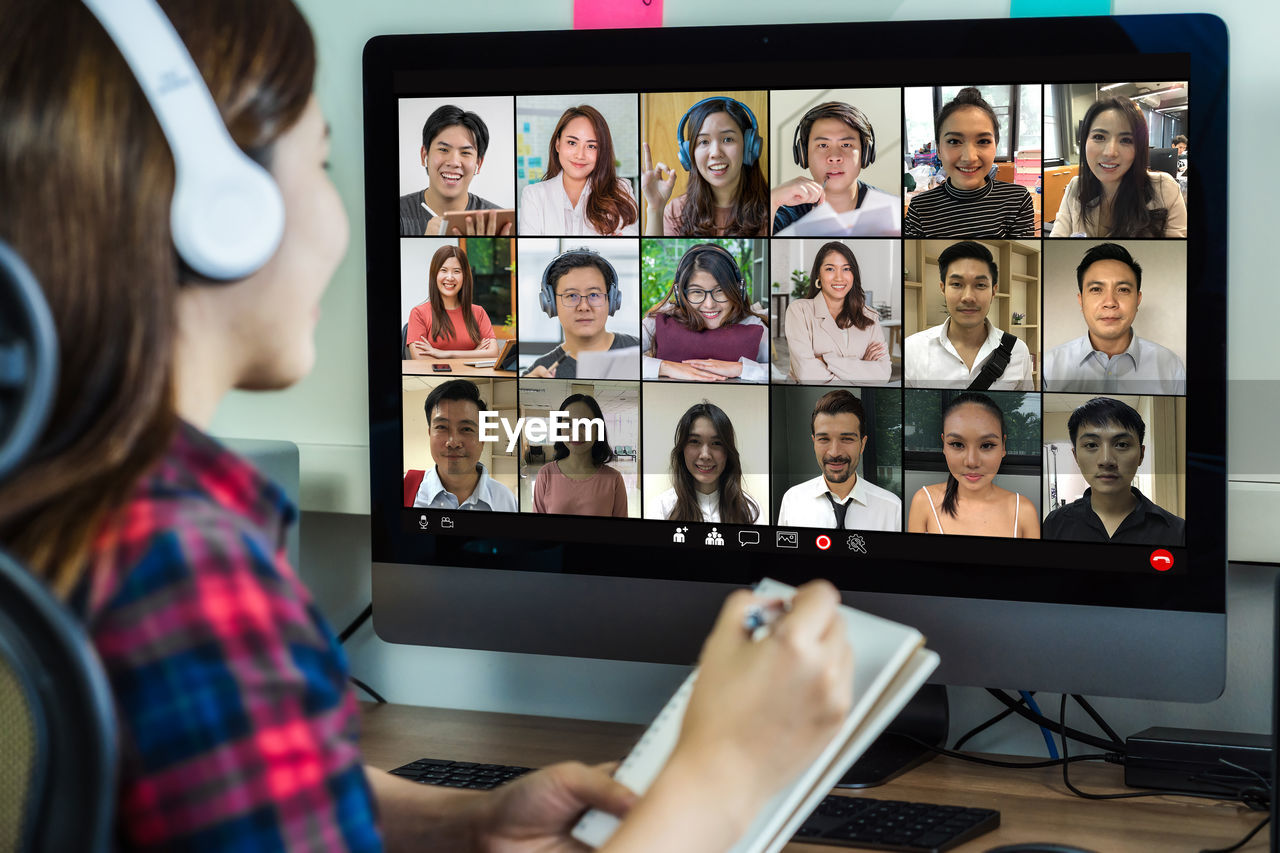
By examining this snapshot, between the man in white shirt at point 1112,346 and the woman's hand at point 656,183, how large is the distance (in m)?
0.32

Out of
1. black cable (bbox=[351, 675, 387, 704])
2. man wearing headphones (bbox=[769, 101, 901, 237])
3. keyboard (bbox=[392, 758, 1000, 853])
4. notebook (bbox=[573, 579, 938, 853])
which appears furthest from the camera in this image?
black cable (bbox=[351, 675, 387, 704])

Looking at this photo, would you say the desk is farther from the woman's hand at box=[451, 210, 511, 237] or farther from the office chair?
the office chair

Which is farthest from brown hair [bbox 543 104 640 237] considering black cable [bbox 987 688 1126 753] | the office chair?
the office chair

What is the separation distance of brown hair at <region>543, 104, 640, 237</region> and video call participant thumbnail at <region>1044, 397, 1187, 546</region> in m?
0.39

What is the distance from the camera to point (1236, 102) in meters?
0.92

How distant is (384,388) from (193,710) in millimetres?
672

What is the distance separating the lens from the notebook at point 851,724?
51 centimetres

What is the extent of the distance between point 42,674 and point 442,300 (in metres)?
0.71

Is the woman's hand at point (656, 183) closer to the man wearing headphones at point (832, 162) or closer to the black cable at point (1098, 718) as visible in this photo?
the man wearing headphones at point (832, 162)

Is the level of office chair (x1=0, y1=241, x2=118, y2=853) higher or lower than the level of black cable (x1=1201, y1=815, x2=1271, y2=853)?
higher

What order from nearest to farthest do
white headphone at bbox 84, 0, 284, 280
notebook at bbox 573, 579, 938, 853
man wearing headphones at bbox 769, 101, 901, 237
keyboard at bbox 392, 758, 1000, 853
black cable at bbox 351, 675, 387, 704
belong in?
white headphone at bbox 84, 0, 284, 280 < notebook at bbox 573, 579, 938, 853 < keyboard at bbox 392, 758, 1000, 853 < man wearing headphones at bbox 769, 101, 901, 237 < black cable at bbox 351, 675, 387, 704

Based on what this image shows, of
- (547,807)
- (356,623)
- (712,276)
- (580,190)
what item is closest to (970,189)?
(712,276)

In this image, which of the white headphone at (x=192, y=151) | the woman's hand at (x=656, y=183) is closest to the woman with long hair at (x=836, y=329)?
the woman's hand at (x=656, y=183)

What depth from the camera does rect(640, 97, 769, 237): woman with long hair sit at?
35.0 inches
